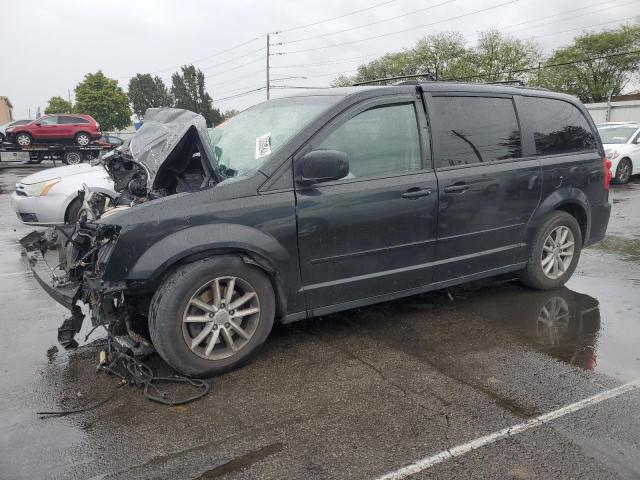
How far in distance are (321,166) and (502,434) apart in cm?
190

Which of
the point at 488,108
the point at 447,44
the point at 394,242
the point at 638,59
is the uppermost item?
the point at 447,44

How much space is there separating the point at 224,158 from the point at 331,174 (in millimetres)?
954

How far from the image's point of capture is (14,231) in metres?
8.64

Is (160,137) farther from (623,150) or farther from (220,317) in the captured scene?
(623,150)

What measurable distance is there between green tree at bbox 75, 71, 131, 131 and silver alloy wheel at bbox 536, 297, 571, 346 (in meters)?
61.6

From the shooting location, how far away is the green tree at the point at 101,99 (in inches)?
2296

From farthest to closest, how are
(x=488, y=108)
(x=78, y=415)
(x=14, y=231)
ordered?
(x=14, y=231) < (x=488, y=108) < (x=78, y=415)

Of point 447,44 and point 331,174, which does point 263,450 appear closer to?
point 331,174

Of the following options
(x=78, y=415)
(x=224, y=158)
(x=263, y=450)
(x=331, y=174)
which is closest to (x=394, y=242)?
(x=331, y=174)

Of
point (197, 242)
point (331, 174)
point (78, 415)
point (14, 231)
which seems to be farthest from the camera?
point (14, 231)

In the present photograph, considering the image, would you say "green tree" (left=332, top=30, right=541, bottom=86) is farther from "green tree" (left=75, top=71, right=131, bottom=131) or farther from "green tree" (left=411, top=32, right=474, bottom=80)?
"green tree" (left=75, top=71, right=131, bottom=131)

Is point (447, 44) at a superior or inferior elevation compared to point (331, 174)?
superior

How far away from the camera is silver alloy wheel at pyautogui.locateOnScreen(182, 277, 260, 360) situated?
129 inches

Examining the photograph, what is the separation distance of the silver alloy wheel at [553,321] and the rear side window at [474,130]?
4.58 ft
